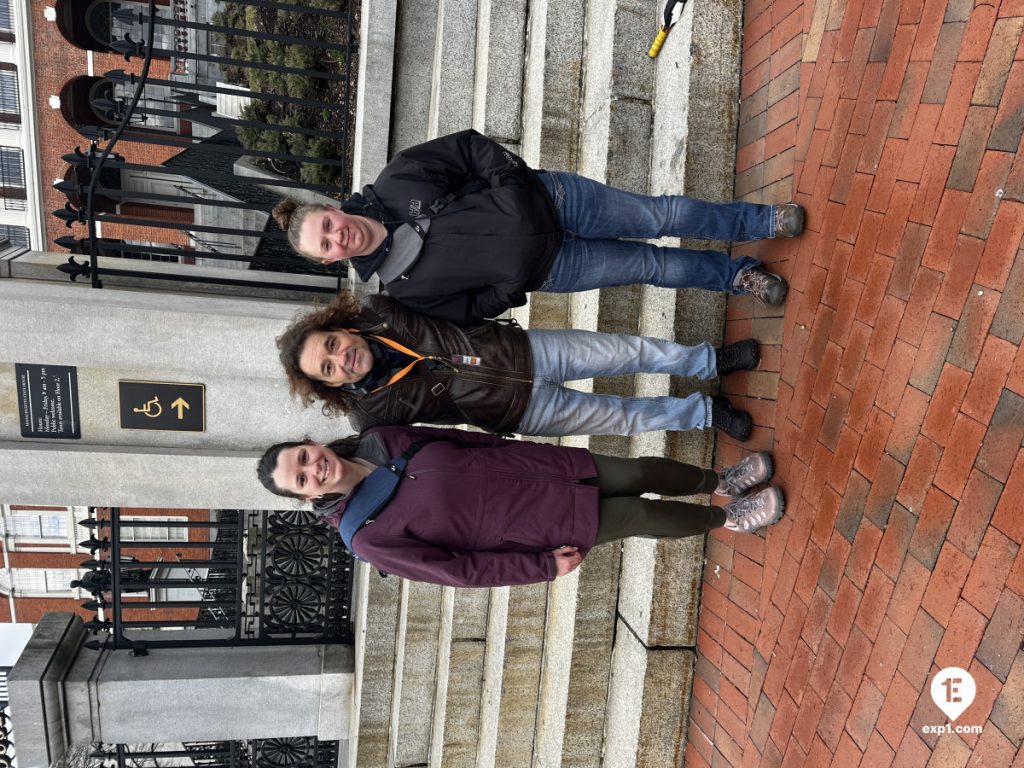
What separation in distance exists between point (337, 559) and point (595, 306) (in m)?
3.29

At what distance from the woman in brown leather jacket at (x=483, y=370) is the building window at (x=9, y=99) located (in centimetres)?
2297

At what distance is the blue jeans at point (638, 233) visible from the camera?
10.3 ft

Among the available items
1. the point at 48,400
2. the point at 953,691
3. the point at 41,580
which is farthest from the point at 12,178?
the point at 953,691

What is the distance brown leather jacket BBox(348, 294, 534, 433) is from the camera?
2.98 metres

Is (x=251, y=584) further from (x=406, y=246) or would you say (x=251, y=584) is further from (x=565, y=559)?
(x=406, y=246)

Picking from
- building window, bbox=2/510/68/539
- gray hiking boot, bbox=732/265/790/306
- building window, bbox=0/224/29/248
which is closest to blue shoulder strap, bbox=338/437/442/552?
gray hiking boot, bbox=732/265/790/306

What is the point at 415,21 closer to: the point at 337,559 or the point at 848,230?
the point at 848,230

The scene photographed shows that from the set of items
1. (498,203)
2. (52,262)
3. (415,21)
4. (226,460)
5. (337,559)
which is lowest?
(337,559)

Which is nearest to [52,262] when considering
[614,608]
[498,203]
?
[498,203]

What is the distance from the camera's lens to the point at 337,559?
19.4 feet

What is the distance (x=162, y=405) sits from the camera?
4078 millimetres

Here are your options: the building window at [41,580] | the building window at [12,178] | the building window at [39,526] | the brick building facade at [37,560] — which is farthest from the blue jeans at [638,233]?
the building window at [12,178]

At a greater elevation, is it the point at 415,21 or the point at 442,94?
the point at 415,21

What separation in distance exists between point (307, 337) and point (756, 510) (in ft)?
6.95
